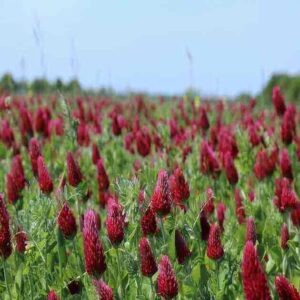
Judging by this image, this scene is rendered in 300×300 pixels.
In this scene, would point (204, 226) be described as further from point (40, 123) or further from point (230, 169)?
point (40, 123)

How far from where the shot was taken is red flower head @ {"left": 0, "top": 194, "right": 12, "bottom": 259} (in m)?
2.33

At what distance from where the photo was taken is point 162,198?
242cm

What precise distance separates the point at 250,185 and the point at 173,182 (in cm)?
197

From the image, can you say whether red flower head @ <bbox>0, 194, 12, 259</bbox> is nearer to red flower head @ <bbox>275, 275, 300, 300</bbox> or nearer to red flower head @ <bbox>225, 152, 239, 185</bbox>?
red flower head @ <bbox>275, 275, 300, 300</bbox>

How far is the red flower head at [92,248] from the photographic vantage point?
2240 mm

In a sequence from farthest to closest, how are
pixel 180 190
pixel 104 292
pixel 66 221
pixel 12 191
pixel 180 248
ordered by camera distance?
pixel 12 191 < pixel 180 190 < pixel 66 221 < pixel 180 248 < pixel 104 292

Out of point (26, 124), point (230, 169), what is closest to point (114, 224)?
Answer: point (230, 169)

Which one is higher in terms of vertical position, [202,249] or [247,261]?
[247,261]

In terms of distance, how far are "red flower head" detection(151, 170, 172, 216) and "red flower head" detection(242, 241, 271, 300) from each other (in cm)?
71

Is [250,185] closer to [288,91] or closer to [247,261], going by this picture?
[247,261]

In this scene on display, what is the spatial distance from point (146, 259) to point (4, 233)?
508 millimetres

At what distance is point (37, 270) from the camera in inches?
119

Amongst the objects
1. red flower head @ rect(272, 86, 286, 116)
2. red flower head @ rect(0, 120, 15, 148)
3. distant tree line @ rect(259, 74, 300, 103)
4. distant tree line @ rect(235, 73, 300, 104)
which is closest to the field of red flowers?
red flower head @ rect(272, 86, 286, 116)

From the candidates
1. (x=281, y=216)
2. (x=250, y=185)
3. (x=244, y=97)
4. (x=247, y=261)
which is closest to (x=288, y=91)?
(x=244, y=97)
